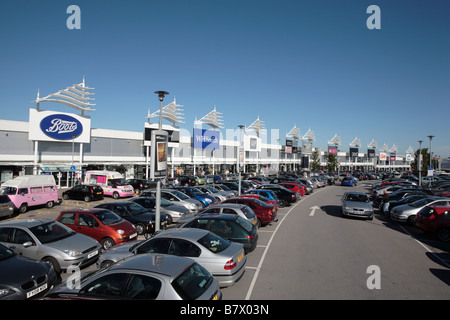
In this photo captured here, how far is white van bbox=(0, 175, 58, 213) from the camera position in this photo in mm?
16652

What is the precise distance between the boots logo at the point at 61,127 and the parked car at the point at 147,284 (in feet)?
94.8

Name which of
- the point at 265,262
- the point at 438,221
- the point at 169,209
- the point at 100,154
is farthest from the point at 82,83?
the point at 438,221

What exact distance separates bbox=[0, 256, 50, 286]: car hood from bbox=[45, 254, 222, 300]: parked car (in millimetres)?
1708

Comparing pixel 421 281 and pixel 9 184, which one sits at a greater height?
pixel 9 184

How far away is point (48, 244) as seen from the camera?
318 inches

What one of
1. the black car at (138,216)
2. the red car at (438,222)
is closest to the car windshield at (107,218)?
the black car at (138,216)

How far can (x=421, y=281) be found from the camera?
7371mm

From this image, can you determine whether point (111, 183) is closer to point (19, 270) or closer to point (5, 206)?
point (5, 206)

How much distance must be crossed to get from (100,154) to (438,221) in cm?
3462

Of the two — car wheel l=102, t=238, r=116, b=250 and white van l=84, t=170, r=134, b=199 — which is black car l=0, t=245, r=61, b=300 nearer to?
car wheel l=102, t=238, r=116, b=250

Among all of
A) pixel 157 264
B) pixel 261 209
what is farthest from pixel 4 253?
pixel 261 209

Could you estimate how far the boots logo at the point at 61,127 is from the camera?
1128 inches

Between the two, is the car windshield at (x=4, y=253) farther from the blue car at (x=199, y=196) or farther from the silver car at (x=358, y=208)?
the silver car at (x=358, y=208)

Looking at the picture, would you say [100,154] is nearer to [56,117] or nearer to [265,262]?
[56,117]
